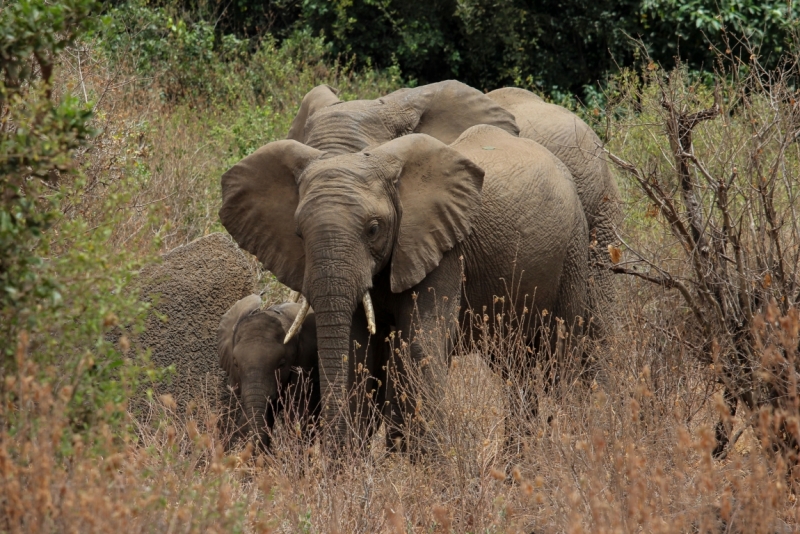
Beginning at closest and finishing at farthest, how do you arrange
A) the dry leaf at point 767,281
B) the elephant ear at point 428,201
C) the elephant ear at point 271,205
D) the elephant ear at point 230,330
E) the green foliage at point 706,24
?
the dry leaf at point 767,281 → the elephant ear at point 428,201 → the elephant ear at point 271,205 → the elephant ear at point 230,330 → the green foliage at point 706,24

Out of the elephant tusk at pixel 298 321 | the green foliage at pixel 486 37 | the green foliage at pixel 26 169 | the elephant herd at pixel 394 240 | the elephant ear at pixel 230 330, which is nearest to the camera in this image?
the green foliage at pixel 26 169

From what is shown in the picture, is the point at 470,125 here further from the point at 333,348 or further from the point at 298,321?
the point at 333,348

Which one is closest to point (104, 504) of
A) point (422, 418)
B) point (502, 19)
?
point (422, 418)

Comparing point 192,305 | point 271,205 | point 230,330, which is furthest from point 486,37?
point 271,205

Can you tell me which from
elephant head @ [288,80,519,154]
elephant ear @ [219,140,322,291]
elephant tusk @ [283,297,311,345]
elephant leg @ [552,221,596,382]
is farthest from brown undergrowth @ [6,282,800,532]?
elephant head @ [288,80,519,154]

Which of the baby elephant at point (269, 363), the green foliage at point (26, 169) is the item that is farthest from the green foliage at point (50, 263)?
the baby elephant at point (269, 363)

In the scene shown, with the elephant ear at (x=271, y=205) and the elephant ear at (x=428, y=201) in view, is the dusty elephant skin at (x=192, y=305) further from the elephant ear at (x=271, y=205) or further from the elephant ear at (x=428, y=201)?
the elephant ear at (x=428, y=201)

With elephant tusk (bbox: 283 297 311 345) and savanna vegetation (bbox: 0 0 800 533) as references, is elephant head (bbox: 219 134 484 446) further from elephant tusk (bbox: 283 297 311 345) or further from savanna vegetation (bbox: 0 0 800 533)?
savanna vegetation (bbox: 0 0 800 533)

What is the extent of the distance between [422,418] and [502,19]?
1195cm

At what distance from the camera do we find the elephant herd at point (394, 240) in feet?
21.6

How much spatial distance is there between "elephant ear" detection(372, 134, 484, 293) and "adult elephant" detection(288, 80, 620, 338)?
402 millimetres

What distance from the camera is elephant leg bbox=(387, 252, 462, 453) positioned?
6.51 meters

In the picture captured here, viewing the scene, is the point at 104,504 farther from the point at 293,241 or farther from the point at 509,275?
the point at 509,275

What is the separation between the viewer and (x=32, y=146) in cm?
464
